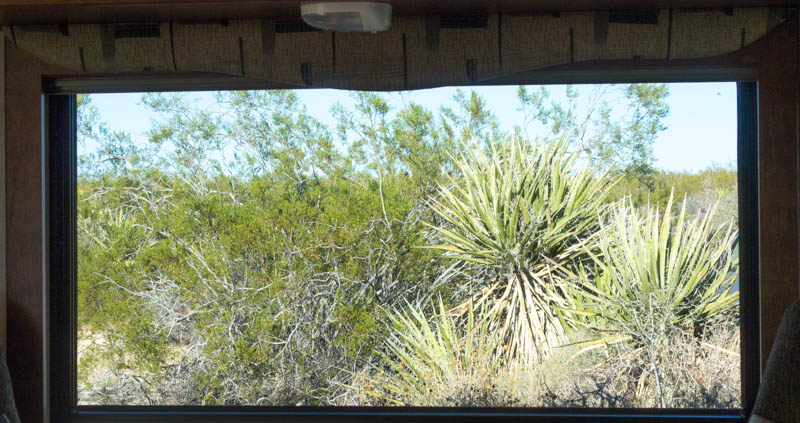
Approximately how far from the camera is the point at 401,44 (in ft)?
5.40

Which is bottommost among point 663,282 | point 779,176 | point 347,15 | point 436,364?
point 436,364

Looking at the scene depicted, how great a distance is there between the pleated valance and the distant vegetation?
31 centimetres

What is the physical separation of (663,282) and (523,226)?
1.47 feet

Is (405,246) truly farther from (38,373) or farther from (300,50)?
(38,373)

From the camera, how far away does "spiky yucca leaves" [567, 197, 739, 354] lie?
6.03 feet

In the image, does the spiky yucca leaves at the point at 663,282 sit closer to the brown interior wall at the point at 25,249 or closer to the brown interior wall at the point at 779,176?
the brown interior wall at the point at 779,176

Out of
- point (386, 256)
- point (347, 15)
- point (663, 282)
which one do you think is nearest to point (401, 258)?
point (386, 256)

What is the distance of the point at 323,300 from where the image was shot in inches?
76.7

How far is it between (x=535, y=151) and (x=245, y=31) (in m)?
0.96

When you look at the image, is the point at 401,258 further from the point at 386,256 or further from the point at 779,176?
the point at 779,176

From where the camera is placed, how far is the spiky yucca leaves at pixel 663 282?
1.84 metres

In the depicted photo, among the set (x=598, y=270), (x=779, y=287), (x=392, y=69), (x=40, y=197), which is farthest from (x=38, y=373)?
(x=779, y=287)

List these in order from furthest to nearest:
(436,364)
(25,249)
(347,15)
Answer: (436,364) → (25,249) → (347,15)

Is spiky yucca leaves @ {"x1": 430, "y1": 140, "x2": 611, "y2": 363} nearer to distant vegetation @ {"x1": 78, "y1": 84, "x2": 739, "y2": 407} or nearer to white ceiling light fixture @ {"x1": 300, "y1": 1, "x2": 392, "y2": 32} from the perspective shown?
distant vegetation @ {"x1": 78, "y1": 84, "x2": 739, "y2": 407}
